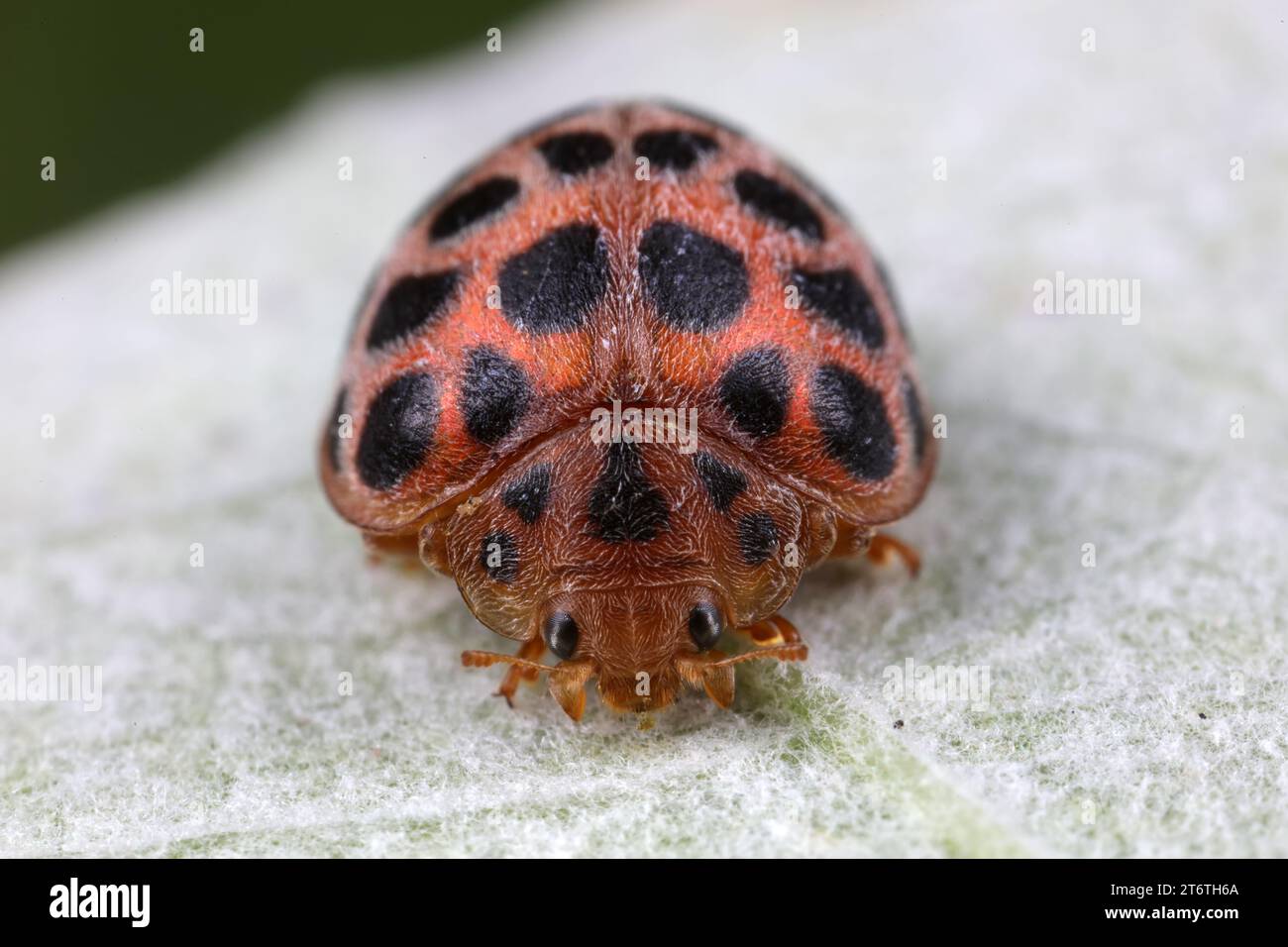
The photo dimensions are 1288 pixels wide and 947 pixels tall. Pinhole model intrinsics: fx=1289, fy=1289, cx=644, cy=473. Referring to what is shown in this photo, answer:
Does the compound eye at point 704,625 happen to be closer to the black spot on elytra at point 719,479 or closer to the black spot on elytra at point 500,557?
the black spot on elytra at point 719,479

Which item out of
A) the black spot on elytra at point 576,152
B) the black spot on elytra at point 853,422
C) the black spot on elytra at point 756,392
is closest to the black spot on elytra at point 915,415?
the black spot on elytra at point 853,422

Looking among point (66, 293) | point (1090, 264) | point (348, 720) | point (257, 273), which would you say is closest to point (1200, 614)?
point (1090, 264)

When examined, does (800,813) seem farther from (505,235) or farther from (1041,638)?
(505,235)

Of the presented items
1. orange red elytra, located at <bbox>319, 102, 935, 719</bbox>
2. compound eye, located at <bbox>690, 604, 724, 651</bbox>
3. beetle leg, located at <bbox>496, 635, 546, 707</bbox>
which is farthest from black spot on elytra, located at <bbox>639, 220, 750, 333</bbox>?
beetle leg, located at <bbox>496, 635, 546, 707</bbox>

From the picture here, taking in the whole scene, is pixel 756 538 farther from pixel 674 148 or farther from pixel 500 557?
pixel 674 148

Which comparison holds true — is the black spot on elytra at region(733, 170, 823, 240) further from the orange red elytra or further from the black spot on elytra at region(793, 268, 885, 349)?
the black spot on elytra at region(793, 268, 885, 349)
